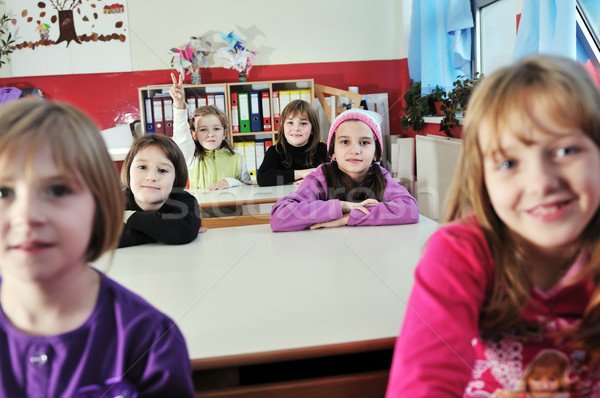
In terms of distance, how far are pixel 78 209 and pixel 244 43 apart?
14.3 feet

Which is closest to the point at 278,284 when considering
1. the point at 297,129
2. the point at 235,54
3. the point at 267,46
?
the point at 297,129

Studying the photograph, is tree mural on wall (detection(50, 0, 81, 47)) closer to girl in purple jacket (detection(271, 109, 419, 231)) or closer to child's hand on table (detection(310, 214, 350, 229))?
girl in purple jacket (detection(271, 109, 419, 231))

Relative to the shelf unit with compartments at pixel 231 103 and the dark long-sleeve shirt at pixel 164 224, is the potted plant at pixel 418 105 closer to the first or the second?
Result: the shelf unit with compartments at pixel 231 103

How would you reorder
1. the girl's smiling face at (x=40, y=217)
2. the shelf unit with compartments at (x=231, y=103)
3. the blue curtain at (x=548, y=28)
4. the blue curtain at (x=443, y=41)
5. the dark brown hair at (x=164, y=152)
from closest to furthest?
the girl's smiling face at (x=40, y=217), the dark brown hair at (x=164, y=152), the blue curtain at (x=548, y=28), the blue curtain at (x=443, y=41), the shelf unit with compartments at (x=231, y=103)

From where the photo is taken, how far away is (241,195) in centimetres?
283

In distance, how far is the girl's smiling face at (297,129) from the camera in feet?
10.9

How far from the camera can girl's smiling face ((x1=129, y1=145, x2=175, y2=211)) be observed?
71.9 inches

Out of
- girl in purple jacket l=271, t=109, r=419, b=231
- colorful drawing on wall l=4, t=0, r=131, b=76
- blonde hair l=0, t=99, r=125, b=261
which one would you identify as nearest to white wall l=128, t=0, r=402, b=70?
colorful drawing on wall l=4, t=0, r=131, b=76

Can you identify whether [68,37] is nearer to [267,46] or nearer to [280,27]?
[267,46]

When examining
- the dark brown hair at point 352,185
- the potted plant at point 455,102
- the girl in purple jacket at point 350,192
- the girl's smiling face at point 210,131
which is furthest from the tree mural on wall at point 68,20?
the dark brown hair at point 352,185

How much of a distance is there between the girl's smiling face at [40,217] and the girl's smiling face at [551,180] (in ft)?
1.87

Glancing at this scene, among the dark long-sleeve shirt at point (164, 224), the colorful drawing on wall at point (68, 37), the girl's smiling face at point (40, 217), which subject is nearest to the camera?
the girl's smiling face at point (40, 217)

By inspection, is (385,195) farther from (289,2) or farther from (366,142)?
(289,2)

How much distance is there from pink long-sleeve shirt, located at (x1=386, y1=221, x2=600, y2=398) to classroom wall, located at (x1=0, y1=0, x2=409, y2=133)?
4285 mm
